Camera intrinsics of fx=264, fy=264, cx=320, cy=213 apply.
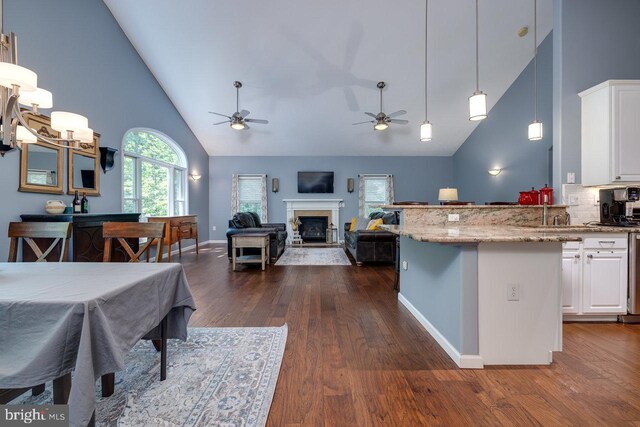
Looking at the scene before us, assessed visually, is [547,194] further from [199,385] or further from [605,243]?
[199,385]

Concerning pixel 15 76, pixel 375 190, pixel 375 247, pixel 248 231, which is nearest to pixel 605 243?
pixel 375 247

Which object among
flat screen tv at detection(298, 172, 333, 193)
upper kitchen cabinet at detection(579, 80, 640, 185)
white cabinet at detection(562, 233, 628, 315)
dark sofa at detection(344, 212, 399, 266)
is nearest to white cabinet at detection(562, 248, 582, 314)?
white cabinet at detection(562, 233, 628, 315)

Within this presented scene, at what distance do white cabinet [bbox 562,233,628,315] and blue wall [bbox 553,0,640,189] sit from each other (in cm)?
86

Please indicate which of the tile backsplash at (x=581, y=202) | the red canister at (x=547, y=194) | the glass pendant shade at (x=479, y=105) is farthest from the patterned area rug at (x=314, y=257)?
the glass pendant shade at (x=479, y=105)

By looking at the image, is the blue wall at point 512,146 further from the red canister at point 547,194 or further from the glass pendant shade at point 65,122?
the glass pendant shade at point 65,122

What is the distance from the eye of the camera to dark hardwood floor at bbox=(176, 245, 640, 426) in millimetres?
1407

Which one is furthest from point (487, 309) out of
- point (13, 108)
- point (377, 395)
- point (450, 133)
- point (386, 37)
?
point (450, 133)

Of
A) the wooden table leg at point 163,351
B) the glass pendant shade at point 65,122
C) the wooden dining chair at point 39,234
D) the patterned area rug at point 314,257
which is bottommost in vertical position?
the patterned area rug at point 314,257

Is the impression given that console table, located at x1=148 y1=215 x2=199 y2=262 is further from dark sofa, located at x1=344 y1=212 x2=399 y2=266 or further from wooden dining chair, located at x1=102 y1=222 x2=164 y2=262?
dark sofa, located at x1=344 y1=212 x2=399 y2=266

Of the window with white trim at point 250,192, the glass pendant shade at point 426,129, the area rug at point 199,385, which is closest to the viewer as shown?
the area rug at point 199,385

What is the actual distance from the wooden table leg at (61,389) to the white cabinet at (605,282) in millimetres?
3904

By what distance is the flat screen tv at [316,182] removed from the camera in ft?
27.0

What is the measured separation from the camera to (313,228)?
8.43m

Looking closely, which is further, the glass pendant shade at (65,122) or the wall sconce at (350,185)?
the wall sconce at (350,185)
